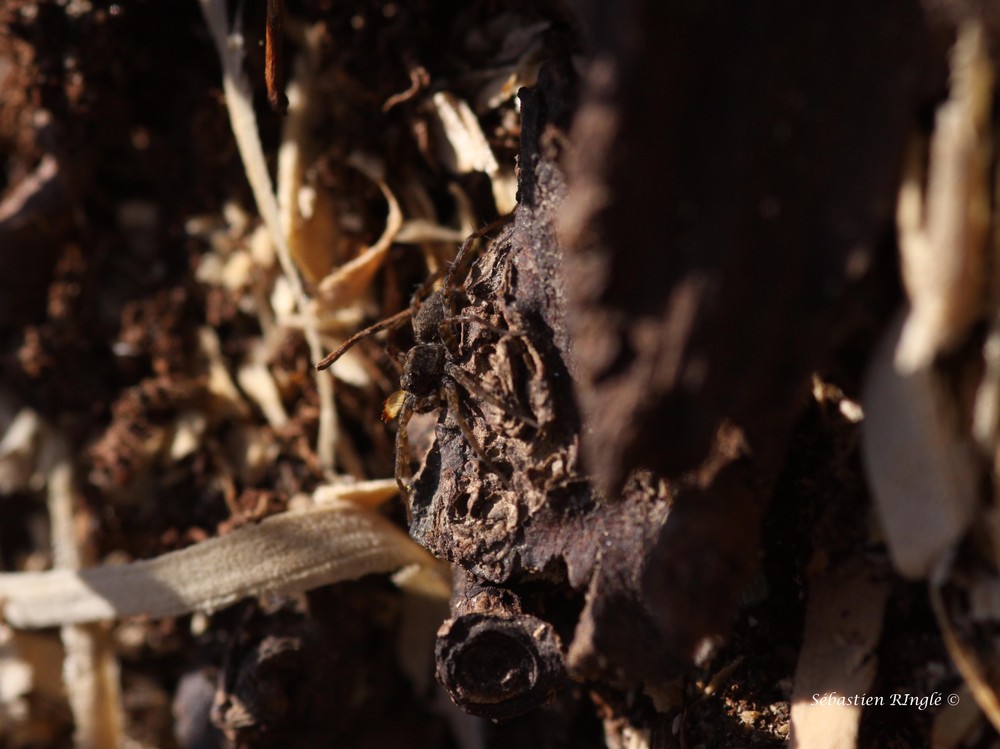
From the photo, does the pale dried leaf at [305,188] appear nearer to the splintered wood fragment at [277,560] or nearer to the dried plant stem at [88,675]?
the splintered wood fragment at [277,560]

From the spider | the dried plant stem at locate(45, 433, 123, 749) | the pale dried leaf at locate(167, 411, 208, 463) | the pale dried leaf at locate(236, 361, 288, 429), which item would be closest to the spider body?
the spider

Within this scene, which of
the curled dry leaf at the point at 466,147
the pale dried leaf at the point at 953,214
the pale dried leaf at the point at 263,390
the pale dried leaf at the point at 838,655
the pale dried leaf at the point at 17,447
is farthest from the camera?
the pale dried leaf at the point at 17,447

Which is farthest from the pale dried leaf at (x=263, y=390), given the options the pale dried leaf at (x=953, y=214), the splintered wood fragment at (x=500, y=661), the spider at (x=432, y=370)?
the pale dried leaf at (x=953, y=214)

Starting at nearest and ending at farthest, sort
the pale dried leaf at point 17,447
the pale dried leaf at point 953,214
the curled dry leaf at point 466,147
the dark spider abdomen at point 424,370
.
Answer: the pale dried leaf at point 953,214 < the dark spider abdomen at point 424,370 < the curled dry leaf at point 466,147 < the pale dried leaf at point 17,447

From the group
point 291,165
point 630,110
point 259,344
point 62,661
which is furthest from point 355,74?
point 62,661

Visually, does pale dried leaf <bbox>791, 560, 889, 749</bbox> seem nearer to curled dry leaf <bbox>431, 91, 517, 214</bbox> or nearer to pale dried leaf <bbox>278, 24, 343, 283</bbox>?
curled dry leaf <bbox>431, 91, 517, 214</bbox>

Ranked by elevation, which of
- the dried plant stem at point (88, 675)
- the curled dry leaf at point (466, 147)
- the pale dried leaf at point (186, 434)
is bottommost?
the dried plant stem at point (88, 675)

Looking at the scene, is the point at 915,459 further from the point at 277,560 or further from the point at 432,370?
the point at 277,560
